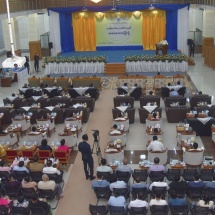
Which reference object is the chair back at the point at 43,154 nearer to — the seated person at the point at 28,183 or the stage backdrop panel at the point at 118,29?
the seated person at the point at 28,183

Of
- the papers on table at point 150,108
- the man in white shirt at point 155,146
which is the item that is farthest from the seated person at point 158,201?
the papers on table at point 150,108

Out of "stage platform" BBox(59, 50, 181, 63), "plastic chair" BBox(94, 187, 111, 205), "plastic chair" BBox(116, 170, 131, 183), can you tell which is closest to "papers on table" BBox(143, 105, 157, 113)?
"plastic chair" BBox(116, 170, 131, 183)

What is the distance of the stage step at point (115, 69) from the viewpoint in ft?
91.8

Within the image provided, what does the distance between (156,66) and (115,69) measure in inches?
120

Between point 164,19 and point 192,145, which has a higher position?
point 164,19

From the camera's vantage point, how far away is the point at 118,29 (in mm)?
34938

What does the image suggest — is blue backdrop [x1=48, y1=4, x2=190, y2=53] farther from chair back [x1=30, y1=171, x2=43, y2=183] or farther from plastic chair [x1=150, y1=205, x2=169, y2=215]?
plastic chair [x1=150, y1=205, x2=169, y2=215]

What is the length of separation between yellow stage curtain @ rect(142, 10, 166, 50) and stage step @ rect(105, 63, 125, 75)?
7.43 metres

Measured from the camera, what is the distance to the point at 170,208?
973 cm

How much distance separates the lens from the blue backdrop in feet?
105

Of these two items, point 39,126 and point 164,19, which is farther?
point 164,19

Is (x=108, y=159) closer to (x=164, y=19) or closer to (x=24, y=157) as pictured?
(x=24, y=157)

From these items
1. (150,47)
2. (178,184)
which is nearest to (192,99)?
(178,184)

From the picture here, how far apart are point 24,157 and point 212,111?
852cm
